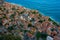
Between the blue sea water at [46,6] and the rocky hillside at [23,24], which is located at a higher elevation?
the blue sea water at [46,6]

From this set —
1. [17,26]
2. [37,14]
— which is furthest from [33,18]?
[17,26]

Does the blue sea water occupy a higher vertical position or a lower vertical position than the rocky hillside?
higher

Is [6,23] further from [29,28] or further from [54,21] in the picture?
[54,21]

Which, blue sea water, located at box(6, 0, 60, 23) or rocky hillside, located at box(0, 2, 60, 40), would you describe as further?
blue sea water, located at box(6, 0, 60, 23)

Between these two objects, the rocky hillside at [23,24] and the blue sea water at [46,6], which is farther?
the blue sea water at [46,6]
